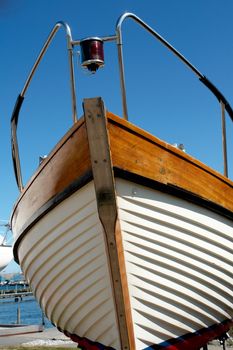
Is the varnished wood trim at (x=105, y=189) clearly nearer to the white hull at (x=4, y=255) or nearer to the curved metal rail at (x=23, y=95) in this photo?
the curved metal rail at (x=23, y=95)

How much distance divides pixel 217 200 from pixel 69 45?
2.16 meters

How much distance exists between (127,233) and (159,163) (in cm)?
72

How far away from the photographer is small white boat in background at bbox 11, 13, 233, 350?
12.8 ft

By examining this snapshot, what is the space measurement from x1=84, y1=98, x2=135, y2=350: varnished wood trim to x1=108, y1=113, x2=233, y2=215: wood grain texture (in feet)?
0.42

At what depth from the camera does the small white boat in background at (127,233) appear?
3891mm

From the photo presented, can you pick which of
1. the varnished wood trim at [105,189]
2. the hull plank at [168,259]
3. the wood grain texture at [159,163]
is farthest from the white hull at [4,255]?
the varnished wood trim at [105,189]

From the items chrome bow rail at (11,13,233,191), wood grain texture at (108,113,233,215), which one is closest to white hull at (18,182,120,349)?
wood grain texture at (108,113,233,215)

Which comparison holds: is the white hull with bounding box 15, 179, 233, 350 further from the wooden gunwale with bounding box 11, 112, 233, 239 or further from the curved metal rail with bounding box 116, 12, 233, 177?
the curved metal rail with bounding box 116, 12, 233, 177

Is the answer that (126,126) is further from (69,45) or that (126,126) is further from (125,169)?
(69,45)

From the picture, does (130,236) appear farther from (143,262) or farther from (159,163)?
(159,163)

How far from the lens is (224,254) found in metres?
4.63

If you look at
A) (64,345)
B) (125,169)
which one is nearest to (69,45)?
(125,169)

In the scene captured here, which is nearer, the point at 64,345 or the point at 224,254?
the point at 224,254

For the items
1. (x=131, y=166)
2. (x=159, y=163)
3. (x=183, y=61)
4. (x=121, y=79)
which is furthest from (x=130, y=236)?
(x=183, y=61)
